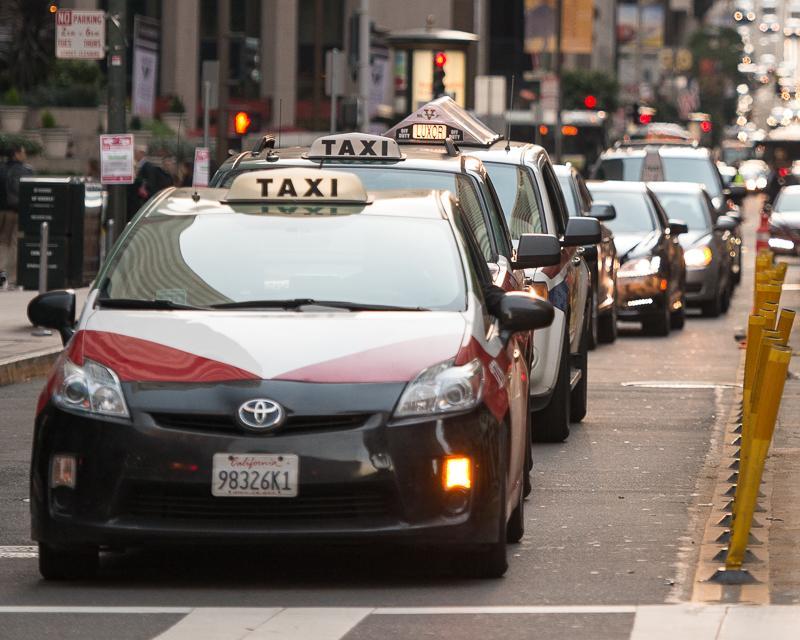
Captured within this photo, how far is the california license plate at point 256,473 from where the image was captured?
25.6 feet

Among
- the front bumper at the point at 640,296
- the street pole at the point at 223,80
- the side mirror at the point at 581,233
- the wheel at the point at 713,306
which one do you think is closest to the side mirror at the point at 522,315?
the side mirror at the point at 581,233

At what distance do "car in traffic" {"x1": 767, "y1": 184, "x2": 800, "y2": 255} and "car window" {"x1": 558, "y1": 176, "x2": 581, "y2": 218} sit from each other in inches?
726

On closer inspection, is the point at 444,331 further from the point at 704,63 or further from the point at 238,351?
the point at 704,63

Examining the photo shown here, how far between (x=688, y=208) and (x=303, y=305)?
20010 mm

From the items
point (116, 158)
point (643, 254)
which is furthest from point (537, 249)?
point (643, 254)

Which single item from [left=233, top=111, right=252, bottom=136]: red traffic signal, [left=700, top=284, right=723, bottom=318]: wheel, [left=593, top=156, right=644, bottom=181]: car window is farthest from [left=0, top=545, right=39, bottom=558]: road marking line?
[left=233, top=111, right=252, bottom=136]: red traffic signal

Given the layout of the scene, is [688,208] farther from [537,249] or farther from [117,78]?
[537,249]

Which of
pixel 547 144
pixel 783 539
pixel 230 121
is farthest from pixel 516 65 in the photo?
pixel 783 539

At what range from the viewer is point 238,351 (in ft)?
26.6

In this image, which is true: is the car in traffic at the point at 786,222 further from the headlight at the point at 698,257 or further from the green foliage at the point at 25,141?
the green foliage at the point at 25,141

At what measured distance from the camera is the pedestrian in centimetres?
2778

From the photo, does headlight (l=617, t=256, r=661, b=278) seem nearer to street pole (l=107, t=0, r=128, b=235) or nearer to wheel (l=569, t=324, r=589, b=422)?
street pole (l=107, t=0, r=128, b=235)

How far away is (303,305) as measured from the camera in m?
8.58

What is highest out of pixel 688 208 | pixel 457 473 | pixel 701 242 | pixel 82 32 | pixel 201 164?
pixel 82 32
